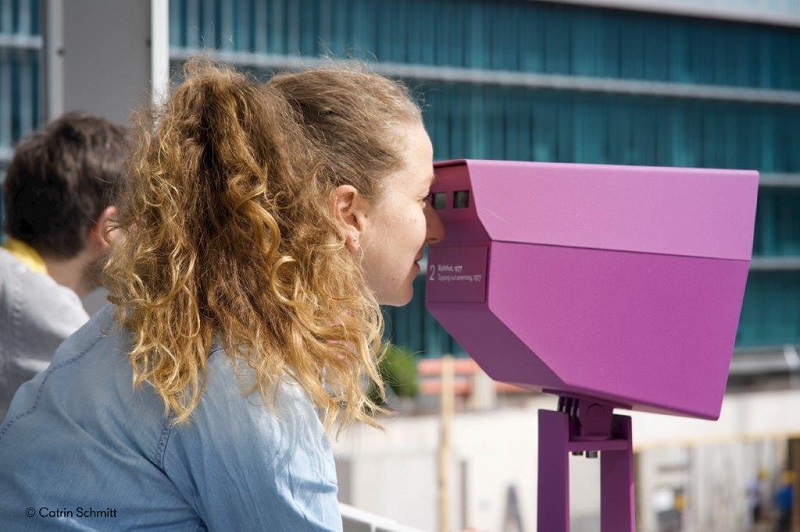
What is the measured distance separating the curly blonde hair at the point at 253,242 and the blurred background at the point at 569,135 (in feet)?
23.6

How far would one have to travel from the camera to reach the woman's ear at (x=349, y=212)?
0.82 metres

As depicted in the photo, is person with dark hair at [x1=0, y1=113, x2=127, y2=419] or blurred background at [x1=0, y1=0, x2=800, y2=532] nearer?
person with dark hair at [x1=0, y1=113, x2=127, y2=419]

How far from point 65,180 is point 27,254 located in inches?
4.4

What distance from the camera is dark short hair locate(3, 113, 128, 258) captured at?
1.39 m

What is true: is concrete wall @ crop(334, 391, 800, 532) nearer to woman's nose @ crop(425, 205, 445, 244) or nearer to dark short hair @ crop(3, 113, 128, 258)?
dark short hair @ crop(3, 113, 128, 258)

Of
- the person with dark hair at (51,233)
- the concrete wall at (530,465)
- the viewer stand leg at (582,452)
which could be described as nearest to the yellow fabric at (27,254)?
the person with dark hair at (51,233)

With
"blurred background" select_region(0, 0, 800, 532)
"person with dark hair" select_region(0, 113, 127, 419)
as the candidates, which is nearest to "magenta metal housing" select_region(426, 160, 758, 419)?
"person with dark hair" select_region(0, 113, 127, 419)

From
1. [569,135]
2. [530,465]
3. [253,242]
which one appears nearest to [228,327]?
[253,242]

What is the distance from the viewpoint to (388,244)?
0.85 meters

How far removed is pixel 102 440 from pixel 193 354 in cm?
9

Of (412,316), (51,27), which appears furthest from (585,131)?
(51,27)

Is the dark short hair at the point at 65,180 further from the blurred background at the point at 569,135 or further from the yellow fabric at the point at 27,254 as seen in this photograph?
the blurred background at the point at 569,135

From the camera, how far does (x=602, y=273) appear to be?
84 cm

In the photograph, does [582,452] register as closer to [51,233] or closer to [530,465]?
[51,233]
